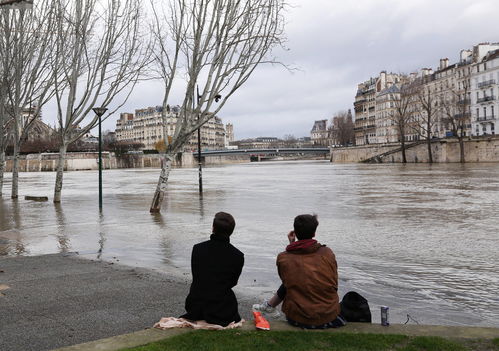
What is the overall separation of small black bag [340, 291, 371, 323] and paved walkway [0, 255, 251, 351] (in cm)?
138

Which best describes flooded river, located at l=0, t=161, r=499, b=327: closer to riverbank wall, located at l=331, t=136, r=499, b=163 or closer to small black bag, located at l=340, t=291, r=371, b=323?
small black bag, located at l=340, t=291, r=371, b=323

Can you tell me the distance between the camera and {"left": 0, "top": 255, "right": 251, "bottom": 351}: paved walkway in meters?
4.98

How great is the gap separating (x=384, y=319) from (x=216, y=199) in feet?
62.8

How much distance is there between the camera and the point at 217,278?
489 centimetres

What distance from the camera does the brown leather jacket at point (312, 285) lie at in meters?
4.75

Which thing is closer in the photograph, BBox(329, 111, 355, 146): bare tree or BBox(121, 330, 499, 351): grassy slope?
BBox(121, 330, 499, 351): grassy slope

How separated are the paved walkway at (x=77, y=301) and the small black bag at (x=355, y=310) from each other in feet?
4.54

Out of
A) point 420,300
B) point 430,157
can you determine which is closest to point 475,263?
point 420,300

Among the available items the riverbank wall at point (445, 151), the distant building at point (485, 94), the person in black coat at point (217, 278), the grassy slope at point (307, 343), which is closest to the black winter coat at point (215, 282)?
the person in black coat at point (217, 278)

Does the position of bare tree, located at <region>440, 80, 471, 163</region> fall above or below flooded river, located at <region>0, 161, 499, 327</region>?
above

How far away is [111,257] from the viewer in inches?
382

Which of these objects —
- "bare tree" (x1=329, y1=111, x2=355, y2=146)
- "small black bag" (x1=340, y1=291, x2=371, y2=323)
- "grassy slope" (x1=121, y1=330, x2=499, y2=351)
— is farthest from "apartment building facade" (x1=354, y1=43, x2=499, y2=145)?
"grassy slope" (x1=121, y1=330, x2=499, y2=351)

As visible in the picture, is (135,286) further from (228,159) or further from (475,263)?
(228,159)

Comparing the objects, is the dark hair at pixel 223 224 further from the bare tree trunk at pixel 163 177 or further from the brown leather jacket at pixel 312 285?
the bare tree trunk at pixel 163 177
